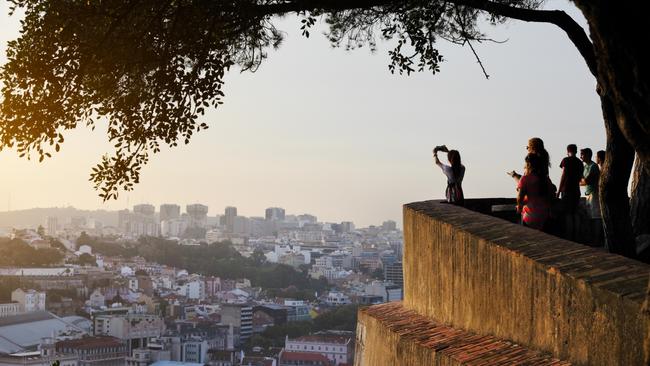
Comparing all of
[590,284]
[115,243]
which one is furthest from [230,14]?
[115,243]

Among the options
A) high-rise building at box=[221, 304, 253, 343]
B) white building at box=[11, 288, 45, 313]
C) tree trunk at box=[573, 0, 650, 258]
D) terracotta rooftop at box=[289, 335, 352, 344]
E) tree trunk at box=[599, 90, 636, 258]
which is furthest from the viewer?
white building at box=[11, 288, 45, 313]

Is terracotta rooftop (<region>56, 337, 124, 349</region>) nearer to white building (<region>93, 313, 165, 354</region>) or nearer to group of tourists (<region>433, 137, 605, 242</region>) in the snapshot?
white building (<region>93, 313, 165, 354</region>)

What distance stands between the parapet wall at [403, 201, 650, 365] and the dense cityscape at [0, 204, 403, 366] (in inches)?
3053

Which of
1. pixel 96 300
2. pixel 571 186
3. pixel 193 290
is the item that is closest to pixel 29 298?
pixel 96 300

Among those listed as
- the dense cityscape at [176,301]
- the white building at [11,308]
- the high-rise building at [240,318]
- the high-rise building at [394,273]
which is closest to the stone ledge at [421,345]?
the dense cityscape at [176,301]

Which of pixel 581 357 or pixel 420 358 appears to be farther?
pixel 420 358

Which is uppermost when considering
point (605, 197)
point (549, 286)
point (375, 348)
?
point (605, 197)

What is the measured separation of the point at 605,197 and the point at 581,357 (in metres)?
2.02

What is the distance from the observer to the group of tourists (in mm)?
5473

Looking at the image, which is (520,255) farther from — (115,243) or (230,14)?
(115,243)

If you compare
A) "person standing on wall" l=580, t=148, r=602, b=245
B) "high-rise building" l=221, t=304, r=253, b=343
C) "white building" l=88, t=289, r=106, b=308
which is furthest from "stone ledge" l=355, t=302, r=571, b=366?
"white building" l=88, t=289, r=106, b=308

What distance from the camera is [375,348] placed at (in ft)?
19.0

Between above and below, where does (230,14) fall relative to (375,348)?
above

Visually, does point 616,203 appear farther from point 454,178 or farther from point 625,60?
point 625,60
